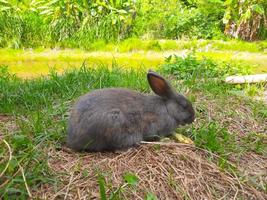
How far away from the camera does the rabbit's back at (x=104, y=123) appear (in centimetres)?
358

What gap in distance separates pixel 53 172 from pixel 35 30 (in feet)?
24.1

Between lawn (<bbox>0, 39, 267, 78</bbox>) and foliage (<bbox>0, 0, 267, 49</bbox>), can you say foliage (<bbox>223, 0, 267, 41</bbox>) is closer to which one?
foliage (<bbox>0, 0, 267, 49</bbox>)

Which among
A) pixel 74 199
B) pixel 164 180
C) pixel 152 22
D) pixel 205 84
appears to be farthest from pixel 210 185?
pixel 152 22

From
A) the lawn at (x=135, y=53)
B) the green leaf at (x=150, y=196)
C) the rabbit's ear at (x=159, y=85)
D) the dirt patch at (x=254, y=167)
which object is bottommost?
the dirt patch at (x=254, y=167)

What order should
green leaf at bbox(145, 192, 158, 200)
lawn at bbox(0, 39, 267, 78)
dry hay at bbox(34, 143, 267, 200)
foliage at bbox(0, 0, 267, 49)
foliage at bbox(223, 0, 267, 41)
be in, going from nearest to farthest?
green leaf at bbox(145, 192, 158, 200) → dry hay at bbox(34, 143, 267, 200) → lawn at bbox(0, 39, 267, 78) → foliage at bbox(0, 0, 267, 49) → foliage at bbox(223, 0, 267, 41)

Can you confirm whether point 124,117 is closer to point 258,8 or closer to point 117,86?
point 117,86

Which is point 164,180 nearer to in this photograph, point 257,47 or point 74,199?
point 74,199

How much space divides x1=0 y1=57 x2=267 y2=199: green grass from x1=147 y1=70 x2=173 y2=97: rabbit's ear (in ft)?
1.33

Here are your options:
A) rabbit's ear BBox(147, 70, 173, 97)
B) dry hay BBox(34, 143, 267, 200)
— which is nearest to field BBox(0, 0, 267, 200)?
dry hay BBox(34, 143, 267, 200)

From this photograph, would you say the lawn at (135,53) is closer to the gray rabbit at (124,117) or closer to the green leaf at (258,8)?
the green leaf at (258,8)

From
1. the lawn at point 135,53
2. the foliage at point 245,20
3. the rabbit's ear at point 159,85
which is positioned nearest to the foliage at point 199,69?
the lawn at point 135,53

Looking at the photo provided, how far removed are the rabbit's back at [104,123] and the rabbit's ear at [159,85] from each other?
0.29 metres

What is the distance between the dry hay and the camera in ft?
10.4

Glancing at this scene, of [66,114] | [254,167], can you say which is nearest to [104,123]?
[66,114]
